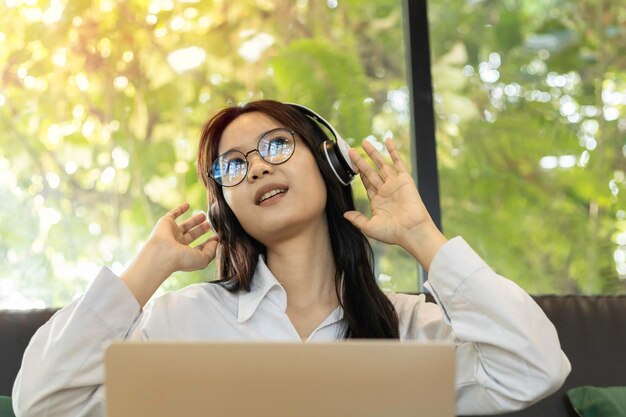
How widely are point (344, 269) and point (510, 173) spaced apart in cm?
130

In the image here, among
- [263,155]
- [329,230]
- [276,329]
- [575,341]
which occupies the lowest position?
[575,341]

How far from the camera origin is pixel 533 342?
164cm

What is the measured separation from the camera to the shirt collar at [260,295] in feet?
6.57

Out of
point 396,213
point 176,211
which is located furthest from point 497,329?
point 176,211

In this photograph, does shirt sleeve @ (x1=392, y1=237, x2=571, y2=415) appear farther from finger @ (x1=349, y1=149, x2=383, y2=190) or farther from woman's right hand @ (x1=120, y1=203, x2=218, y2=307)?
woman's right hand @ (x1=120, y1=203, x2=218, y2=307)

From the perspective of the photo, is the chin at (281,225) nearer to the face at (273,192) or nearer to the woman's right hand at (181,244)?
the face at (273,192)

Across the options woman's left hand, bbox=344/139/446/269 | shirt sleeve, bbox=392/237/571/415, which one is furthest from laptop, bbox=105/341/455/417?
woman's left hand, bbox=344/139/446/269

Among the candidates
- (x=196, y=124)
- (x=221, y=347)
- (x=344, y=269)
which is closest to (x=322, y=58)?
(x=196, y=124)

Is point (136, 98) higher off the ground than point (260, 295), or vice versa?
point (136, 98)

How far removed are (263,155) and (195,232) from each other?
1.00ft

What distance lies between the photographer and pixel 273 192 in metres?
2.00

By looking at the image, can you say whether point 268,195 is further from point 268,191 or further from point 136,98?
point 136,98

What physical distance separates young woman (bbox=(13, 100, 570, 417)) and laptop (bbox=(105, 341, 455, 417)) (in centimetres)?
74

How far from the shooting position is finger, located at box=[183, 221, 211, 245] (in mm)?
2152
